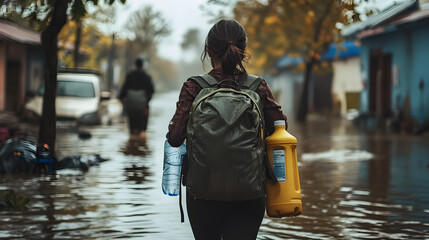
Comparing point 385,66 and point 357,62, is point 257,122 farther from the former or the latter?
point 357,62

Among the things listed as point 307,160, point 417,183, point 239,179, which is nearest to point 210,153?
point 239,179

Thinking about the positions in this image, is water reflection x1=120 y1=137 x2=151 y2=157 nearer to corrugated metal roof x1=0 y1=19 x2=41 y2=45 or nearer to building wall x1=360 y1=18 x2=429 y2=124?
corrugated metal roof x1=0 y1=19 x2=41 y2=45

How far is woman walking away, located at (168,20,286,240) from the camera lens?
4039mm

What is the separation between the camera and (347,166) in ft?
48.6

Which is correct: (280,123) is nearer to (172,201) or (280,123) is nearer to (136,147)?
(172,201)

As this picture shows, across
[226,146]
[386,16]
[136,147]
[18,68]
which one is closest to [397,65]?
[386,16]

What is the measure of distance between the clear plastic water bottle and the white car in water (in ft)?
70.9

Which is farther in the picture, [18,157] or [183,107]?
[18,157]

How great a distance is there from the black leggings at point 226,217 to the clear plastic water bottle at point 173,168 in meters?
0.13

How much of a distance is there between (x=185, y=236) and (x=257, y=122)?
3721 millimetres

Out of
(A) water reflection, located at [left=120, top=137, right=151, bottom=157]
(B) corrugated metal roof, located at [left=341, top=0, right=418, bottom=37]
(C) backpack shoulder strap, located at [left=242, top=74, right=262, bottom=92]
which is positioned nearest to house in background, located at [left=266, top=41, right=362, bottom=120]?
(B) corrugated metal roof, located at [left=341, top=0, right=418, bottom=37]

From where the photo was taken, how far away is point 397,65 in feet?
96.5

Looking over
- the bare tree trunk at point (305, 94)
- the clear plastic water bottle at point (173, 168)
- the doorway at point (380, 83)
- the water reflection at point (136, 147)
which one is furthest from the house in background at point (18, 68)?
the clear plastic water bottle at point (173, 168)

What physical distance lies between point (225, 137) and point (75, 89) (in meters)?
23.6
